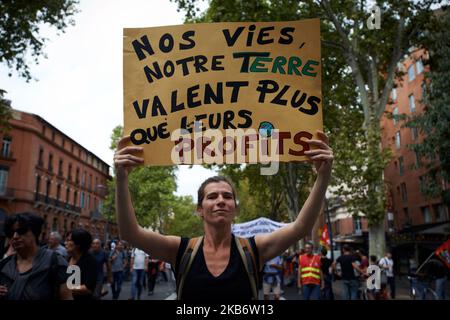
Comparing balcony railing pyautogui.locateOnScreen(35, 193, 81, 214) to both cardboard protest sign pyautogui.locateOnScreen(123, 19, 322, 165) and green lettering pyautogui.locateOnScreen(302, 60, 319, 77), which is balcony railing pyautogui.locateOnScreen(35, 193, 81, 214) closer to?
cardboard protest sign pyautogui.locateOnScreen(123, 19, 322, 165)

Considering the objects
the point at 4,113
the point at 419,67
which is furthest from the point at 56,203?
the point at 419,67

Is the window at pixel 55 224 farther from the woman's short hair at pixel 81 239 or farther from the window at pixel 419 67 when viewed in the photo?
the woman's short hair at pixel 81 239

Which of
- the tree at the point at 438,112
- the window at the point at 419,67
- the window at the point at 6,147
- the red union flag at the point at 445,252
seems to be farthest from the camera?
the window at the point at 6,147

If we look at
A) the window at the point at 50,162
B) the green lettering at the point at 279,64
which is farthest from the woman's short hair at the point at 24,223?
the window at the point at 50,162

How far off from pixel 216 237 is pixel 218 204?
0.20 meters

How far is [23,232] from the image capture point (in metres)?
3.58

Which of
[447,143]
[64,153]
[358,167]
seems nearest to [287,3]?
[358,167]

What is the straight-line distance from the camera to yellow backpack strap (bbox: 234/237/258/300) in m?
2.40

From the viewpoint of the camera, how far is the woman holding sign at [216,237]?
2.45 metres

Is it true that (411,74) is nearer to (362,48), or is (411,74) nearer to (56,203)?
(362,48)

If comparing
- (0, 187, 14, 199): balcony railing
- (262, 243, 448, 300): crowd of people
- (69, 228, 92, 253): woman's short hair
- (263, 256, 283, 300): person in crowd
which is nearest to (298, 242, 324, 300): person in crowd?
(262, 243, 448, 300): crowd of people

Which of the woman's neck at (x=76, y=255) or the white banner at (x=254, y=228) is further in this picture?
the white banner at (x=254, y=228)

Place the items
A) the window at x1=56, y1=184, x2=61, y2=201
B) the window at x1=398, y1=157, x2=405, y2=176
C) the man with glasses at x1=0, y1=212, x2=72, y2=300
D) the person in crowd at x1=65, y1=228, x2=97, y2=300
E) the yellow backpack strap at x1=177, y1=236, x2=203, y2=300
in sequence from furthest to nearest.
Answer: the window at x1=56, y1=184, x2=61, y2=201, the window at x1=398, y1=157, x2=405, y2=176, the person in crowd at x1=65, y1=228, x2=97, y2=300, the man with glasses at x1=0, y1=212, x2=72, y2=300, the yellow backpack strap at x1=177, y1=236, x2=203, y2=300
